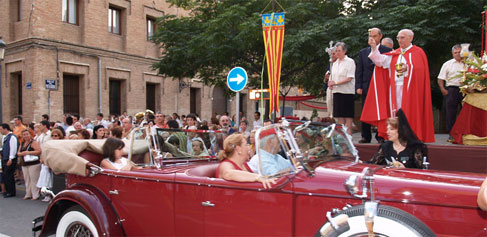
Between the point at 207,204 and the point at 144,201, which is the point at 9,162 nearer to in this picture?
the point at 144,201

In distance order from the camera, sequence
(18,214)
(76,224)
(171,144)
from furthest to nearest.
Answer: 1. (18,214)
2. (171,144)
3. (76,224)

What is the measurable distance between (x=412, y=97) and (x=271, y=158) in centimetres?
340

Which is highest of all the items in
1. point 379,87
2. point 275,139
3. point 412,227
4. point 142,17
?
point 142,17

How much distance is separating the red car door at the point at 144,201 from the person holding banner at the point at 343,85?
3.52 metres

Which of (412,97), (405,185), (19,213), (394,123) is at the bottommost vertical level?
(19,213)

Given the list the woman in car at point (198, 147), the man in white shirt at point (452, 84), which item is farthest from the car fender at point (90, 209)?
the man in white shirt at point (452, 84)

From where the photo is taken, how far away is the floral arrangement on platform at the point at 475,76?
5584mm

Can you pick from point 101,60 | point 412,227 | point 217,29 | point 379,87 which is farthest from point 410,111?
point 101,60

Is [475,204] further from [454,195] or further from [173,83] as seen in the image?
[173,83]

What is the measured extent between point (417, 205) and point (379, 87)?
362 cm

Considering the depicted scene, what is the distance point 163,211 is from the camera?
3.25 m

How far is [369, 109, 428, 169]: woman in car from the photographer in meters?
4.05

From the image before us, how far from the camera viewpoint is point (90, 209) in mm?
3506

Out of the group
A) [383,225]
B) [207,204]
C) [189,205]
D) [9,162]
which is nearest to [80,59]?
[9,162]
